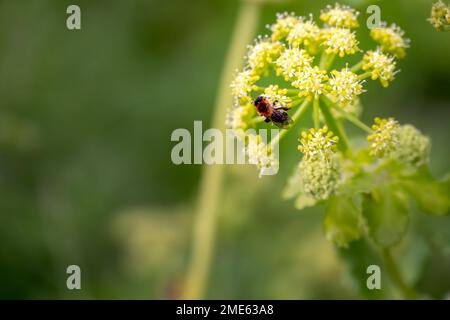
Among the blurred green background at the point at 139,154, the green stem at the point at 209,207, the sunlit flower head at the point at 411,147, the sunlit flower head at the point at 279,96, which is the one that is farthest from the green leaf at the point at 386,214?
the green stem at the point at 209,207

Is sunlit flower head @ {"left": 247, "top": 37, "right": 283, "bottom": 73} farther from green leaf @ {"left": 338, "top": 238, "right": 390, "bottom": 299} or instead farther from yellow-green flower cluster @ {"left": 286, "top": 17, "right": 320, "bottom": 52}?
green leaf @ {"left": 338, "top": 238, "right": 390, "bottom": 299}

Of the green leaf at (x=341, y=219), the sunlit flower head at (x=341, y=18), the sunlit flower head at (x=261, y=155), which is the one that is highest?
the sunlit flower head at (x=341, y=18)

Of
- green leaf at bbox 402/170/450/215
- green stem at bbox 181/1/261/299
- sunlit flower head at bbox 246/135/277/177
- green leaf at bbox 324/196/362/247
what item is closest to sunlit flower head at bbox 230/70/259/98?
sunlit flower head at bbox 246/135/277/177

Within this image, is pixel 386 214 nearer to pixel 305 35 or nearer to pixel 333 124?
pixel 333 124

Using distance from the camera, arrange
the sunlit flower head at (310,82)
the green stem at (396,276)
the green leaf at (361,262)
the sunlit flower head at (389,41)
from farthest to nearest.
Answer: the green leaf at (361,262) < the green stem at (396,276) < the sunlit flower head at (389,41) < the sunlit flower head at (310,82)

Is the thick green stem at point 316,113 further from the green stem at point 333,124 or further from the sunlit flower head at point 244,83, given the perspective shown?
the sunlit flower head at point 244,83

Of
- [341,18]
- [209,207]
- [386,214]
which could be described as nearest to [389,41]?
[341,18]

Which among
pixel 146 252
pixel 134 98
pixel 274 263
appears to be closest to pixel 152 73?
pixel 134 98
